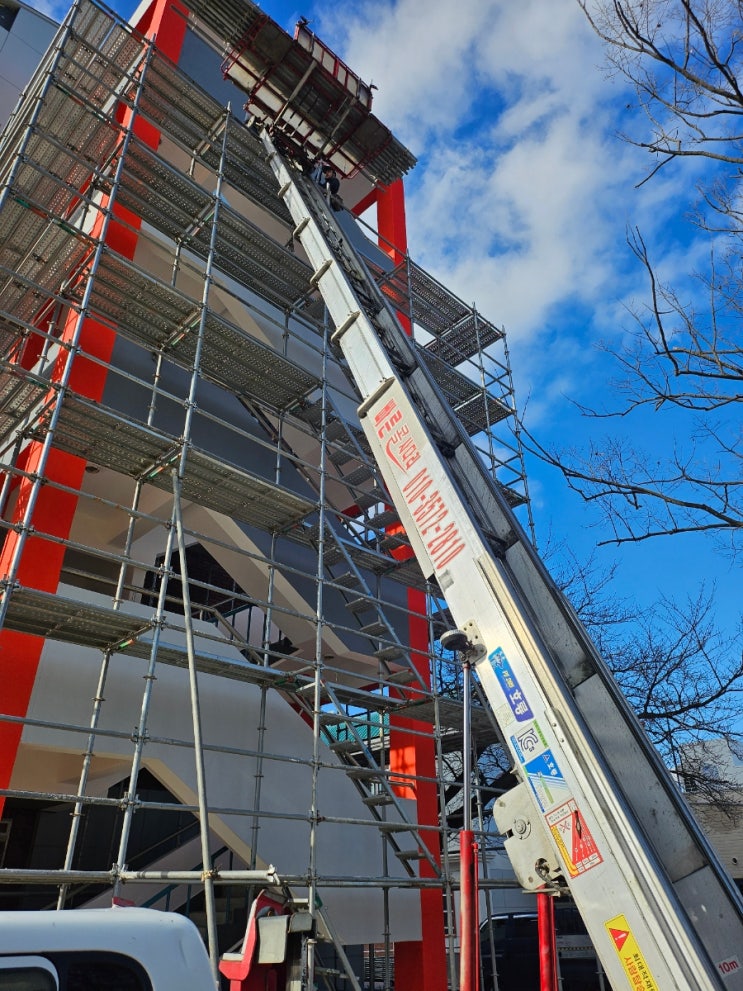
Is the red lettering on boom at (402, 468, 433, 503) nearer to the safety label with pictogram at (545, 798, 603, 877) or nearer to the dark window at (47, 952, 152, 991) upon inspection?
the safety label with pictogram at (545, 798, 603, 877)

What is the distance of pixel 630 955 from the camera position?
2943mm

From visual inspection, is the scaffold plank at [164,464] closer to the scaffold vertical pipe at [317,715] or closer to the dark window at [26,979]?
the scaffold vertical pipe at [317,715]

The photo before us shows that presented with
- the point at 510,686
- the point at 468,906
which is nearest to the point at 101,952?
the point at 468,906

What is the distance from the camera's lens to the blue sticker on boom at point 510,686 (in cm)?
373

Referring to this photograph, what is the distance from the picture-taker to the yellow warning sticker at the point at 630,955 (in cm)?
285

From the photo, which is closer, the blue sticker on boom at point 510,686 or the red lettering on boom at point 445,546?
the blue sticker on boom at point 510,686

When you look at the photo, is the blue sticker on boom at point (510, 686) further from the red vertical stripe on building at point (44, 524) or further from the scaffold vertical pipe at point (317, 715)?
the red vertical stripe on building at point (44, 524)

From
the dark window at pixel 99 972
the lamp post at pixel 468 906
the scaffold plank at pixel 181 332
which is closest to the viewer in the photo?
the dark window at pixel 99 972

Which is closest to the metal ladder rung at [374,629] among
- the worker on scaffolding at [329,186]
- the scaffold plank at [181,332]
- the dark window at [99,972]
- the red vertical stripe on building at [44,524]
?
the scaffold plank at [181,332]

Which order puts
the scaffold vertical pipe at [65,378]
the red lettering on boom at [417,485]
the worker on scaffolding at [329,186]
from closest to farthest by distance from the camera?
the red lettering on boom at [417,485], the scaffold vertical pipe at [65,378], the worker on scaffolding at [329,186]

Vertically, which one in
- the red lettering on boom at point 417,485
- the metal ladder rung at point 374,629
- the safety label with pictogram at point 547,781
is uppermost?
the metal ladder rung at point 374,629

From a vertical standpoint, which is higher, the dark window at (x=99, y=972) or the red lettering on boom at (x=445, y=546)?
the red lettering on boom at (x=445, y=546)

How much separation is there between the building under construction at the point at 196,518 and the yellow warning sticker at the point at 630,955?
6.73 ft

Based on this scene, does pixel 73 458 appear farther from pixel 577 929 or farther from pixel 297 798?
pixel 577 929
